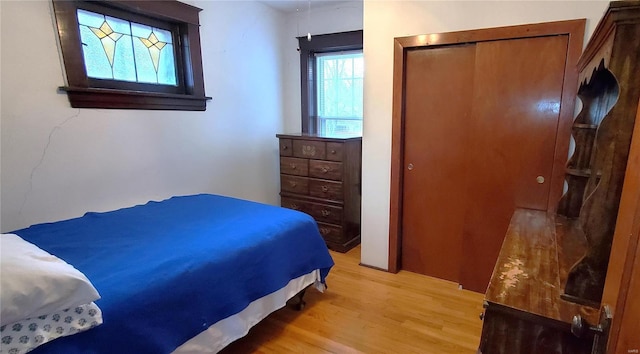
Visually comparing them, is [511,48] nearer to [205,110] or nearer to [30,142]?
[205,110]

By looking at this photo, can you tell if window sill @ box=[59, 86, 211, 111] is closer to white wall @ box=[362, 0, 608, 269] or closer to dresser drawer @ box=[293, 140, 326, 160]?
dresser drawer @ box=[293, 140, 326, 160]

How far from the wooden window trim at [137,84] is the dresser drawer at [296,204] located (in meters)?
1.25

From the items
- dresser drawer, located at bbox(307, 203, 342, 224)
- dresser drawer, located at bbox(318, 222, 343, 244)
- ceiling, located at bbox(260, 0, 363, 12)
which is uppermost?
ceiling, located at bbox(260, 0, 363, 12)

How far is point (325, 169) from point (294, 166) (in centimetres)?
37

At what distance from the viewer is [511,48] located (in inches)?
83.7

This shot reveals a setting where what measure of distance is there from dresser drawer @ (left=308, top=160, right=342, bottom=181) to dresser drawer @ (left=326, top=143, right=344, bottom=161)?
0.05 meters

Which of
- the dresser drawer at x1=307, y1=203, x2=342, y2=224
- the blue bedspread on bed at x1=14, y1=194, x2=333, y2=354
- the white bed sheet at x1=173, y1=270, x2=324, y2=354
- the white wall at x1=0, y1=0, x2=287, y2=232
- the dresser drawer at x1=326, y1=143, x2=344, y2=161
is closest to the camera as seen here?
the blue bedspread on bed at x1=14, y1=194, x2=333, y2=354

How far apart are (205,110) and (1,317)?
2302 mm

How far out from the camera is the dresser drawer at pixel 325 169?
3.12 metres

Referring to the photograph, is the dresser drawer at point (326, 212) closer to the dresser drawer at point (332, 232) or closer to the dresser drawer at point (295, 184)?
the dresser drawer at point (332, 232)

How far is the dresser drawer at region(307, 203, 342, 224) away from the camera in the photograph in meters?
3.21

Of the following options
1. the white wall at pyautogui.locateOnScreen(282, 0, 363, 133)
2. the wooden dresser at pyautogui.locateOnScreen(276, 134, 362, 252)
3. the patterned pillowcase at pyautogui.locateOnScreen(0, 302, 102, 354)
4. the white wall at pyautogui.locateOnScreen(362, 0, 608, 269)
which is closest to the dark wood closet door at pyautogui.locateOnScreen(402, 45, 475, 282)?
the white wall at pyautogui.locateOnScreen(362, 0, 608, 269)

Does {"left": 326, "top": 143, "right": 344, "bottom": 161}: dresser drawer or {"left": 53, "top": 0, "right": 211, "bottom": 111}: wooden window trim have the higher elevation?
{"left": 53, "top": 0, "right": 211, "bottom": 111}: wooden window trim

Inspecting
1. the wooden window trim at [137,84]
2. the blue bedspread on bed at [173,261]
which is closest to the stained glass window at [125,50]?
the wooden window trim at [137,84]
